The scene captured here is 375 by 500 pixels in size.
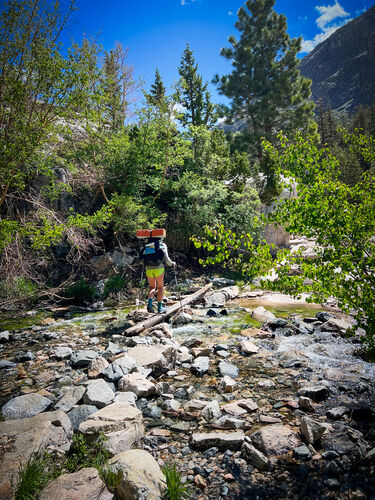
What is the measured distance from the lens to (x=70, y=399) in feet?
12.7

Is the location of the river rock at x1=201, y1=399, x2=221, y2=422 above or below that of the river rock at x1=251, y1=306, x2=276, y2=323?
above

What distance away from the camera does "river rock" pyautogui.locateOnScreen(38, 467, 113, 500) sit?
6.84ft

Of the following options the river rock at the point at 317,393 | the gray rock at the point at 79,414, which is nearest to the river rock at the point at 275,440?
the river rock at the point at 317,393

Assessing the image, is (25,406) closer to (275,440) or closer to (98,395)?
(98,395)

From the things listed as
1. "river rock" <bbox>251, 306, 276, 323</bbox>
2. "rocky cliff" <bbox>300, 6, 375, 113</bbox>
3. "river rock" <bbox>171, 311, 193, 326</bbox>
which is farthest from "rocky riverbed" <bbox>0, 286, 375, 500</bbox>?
"rocky cliff" <bbox>300, 6, 375, 113</bbox>

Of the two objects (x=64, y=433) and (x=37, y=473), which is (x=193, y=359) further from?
(x=37, y=473)

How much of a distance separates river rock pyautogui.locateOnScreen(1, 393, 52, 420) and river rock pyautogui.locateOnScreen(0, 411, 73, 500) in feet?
1.78

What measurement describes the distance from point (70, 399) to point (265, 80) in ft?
107

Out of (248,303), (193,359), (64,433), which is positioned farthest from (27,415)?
(248,303)

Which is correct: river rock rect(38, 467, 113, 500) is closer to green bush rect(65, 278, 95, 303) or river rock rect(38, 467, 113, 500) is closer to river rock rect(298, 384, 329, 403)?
river rock rect(298, 384, 329, 403)

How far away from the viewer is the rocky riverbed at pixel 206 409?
249cm

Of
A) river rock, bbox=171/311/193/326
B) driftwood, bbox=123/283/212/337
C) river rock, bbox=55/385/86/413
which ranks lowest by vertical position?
river rock, bbox=171/311/193/326

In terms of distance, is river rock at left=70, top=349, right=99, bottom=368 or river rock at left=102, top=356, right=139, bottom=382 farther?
river rock at left=70, top=349, right=99, bottom=368

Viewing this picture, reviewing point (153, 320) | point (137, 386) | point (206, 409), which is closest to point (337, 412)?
point (206, 409)
